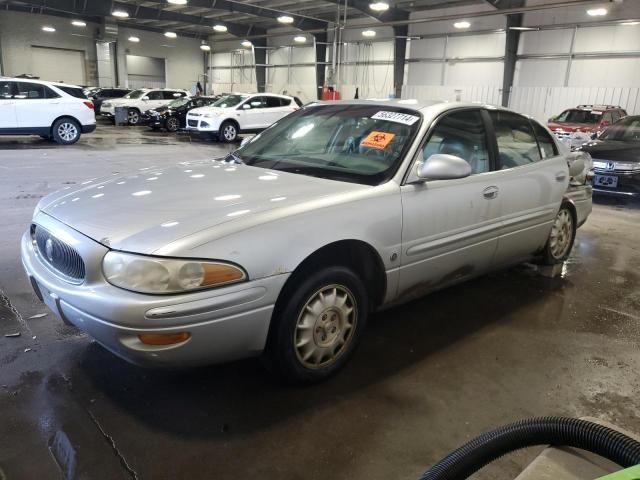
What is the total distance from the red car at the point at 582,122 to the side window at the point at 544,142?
30.4 ft

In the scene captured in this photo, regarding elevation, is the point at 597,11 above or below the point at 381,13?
below

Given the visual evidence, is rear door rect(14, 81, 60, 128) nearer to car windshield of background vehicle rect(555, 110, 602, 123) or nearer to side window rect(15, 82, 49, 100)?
side window rect(15, 82, 49, 100)

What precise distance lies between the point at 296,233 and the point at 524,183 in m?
2.05

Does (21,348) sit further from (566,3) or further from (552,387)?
(566,3)

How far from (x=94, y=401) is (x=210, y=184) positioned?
1.20m

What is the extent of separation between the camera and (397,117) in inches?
120

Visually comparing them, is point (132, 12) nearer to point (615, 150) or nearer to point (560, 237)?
point (615, 150)

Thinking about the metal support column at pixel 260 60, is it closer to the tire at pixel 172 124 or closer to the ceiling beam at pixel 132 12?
the ceiling beam at pixel 132 12

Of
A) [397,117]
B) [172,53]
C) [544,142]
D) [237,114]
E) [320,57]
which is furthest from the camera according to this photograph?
[172,53]

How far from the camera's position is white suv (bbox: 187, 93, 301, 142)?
1534 centimetres

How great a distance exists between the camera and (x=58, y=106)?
40.0ft

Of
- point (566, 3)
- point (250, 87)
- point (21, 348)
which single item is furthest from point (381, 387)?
point (250, 87)

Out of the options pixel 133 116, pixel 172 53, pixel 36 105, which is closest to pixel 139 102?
pixel 133 116

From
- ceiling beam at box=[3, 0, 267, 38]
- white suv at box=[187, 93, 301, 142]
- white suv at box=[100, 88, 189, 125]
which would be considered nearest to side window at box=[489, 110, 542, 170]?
white suv at box=[187, 93, 301, 142]
